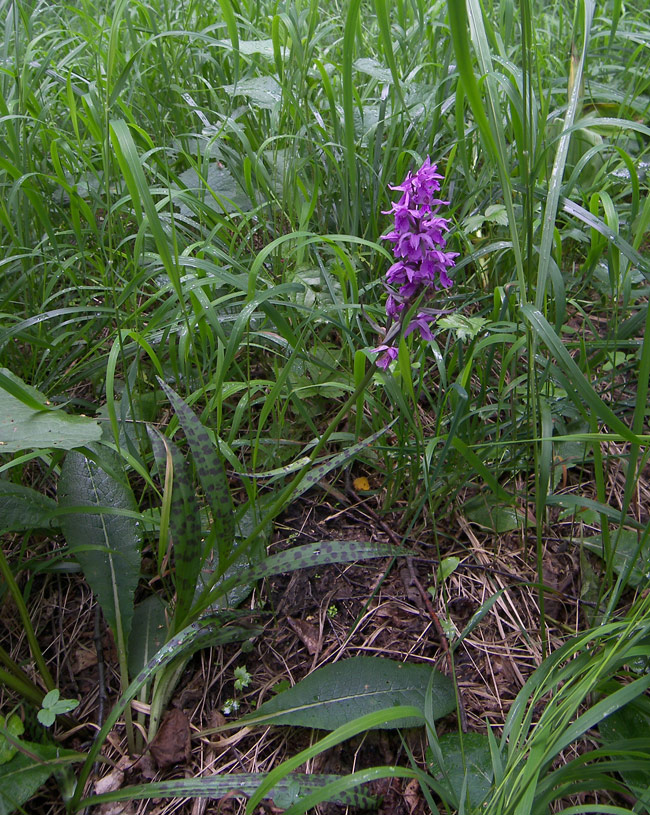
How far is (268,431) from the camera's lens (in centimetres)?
180

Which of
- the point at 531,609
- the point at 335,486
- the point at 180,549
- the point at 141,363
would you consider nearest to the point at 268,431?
the point at 335,486

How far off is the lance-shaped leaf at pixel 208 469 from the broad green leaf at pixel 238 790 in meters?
0.46

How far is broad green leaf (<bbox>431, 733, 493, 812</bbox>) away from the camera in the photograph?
1161 millimetres

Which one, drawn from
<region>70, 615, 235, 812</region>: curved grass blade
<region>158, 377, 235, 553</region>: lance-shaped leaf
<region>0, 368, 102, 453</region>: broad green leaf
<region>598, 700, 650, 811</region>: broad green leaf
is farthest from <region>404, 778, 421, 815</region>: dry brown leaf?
<region>0, 368, 102, 453</region>: broad green leaf

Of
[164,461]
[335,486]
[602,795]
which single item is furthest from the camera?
[335,486]

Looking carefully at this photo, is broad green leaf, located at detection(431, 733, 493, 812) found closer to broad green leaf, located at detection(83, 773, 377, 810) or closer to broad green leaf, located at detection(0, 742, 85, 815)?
broad green leaf, located at detection(83, 773, 377, 810)

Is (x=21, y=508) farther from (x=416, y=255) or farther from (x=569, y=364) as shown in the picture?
(x=569, y=364)

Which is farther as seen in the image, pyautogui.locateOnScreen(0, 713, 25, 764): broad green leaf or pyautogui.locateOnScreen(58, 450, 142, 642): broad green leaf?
pyautogui.locateOnScreen(58, 450, 142, 642): broad green leaf

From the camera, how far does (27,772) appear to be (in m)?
1.17

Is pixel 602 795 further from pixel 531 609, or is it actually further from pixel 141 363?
pixel 141 363

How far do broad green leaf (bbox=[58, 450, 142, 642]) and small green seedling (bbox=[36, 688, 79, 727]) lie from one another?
185 millimetres

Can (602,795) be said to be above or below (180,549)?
below

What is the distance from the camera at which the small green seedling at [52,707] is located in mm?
1209

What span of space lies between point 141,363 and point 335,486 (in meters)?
0.70
